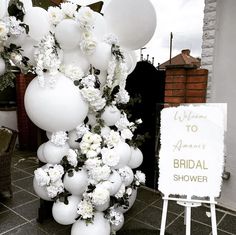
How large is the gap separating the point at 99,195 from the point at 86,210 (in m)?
0.17

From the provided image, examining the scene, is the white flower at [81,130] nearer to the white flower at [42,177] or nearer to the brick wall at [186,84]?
the white flower at [42,177]

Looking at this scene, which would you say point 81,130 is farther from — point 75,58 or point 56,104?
point 75,58

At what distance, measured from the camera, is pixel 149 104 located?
336 centimetres

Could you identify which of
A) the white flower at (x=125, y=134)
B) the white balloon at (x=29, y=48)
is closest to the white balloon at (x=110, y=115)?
the white flower at (x=125, y=134)

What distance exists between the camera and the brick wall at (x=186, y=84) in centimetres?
276

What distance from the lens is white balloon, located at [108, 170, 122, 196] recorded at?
74.5 inches

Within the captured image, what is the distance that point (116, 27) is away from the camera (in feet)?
6.36

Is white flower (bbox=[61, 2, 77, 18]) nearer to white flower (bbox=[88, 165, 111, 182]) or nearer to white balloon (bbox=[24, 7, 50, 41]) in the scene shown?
white balloon (bbox=[24, 7, 50, 41])

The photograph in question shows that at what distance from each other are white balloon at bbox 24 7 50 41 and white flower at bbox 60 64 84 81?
262 mm

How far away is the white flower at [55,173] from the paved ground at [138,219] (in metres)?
0.92

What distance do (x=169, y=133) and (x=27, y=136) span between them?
13.0 ft

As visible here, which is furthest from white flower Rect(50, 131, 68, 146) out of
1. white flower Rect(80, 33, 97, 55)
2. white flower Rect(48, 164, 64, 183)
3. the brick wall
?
the brick wall

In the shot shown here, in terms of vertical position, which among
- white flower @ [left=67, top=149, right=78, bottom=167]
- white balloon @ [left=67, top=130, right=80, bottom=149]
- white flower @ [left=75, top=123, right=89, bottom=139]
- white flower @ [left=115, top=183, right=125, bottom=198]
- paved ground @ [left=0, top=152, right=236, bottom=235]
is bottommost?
paved ground @ [left=0, top=152, right=236, bottom=235]

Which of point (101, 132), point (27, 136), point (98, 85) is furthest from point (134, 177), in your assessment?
point (27, 136)
